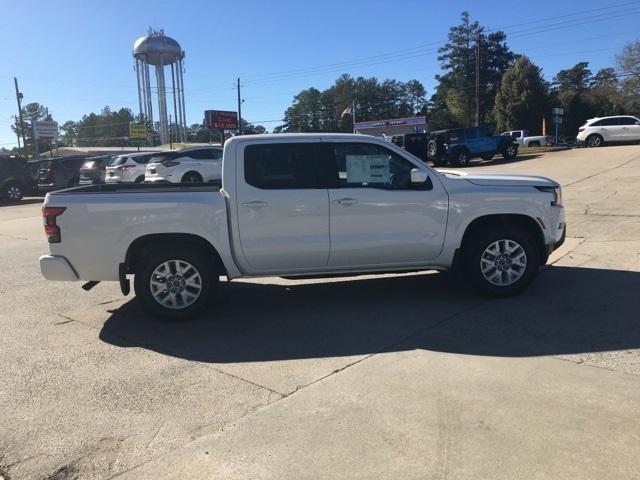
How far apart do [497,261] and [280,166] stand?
259 centimetres

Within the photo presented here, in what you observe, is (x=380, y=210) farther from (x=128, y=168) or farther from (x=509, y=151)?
(x=509, y=151)

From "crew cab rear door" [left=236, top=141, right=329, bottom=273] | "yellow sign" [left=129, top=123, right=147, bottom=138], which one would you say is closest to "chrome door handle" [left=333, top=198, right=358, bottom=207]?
"crew cab rear door" [left=236, top=141, right=329, bottom=273]

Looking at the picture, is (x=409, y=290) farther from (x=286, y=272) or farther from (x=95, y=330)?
(x=95, y=330)

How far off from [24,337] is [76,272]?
791 millimetres

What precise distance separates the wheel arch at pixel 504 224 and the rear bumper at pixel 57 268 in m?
4.12

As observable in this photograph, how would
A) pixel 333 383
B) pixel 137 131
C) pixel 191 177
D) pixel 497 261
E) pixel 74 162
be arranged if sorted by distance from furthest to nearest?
1. pixel 137 131
2. pixel 74 162
3. pixel 191 177
4. pixel 497 261
5. pixel 333 383

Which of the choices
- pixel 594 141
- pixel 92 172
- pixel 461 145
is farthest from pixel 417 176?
pixel 594 141

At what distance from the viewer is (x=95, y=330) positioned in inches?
220

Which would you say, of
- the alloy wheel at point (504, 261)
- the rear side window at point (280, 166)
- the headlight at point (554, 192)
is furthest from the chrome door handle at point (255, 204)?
the headlight at point (554, 192)

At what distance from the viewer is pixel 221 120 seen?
1981 inches

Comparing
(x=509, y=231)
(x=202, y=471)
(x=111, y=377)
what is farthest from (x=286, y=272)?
(x=202, y=471)

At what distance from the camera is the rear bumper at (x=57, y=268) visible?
5.53 metres

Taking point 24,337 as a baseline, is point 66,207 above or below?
above

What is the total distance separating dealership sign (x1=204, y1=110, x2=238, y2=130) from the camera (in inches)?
1948
